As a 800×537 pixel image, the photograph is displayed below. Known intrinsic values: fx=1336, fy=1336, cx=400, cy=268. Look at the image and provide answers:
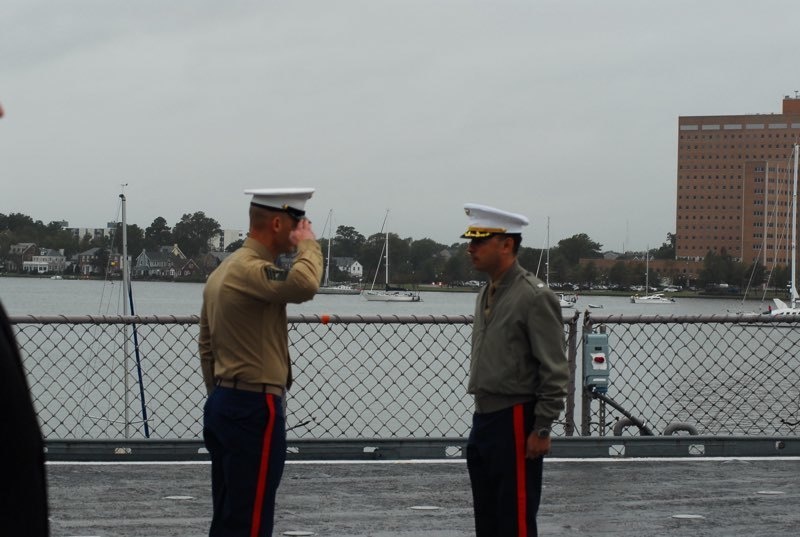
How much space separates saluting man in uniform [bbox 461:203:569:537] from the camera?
17.7ft

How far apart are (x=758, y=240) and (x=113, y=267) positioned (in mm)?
168790

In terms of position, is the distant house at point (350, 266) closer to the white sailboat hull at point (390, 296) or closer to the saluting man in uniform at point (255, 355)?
the white sailboat hull at point (390, 296)

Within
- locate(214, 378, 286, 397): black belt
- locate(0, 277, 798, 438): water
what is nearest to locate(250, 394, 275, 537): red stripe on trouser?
locate(214, 378, 286, 397): black belt

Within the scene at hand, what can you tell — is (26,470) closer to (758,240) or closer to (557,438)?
(557,438)

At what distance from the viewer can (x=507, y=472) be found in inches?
213

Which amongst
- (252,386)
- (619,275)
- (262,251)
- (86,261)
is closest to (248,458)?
(252,386)

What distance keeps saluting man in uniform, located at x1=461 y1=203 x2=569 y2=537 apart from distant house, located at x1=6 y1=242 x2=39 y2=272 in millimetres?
83034

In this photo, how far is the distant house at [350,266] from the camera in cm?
11194

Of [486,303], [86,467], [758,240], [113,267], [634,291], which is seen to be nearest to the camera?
[486,303]

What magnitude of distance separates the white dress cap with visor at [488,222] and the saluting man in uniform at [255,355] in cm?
72

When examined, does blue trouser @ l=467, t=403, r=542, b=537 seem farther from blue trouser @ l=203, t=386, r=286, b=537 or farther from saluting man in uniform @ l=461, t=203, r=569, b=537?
blue trouser @ l=203, t=386, r=286, b=537

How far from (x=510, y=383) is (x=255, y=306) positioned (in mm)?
1083

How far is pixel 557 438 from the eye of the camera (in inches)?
378

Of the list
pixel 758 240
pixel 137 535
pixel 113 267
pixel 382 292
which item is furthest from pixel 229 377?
pixel 758 240
